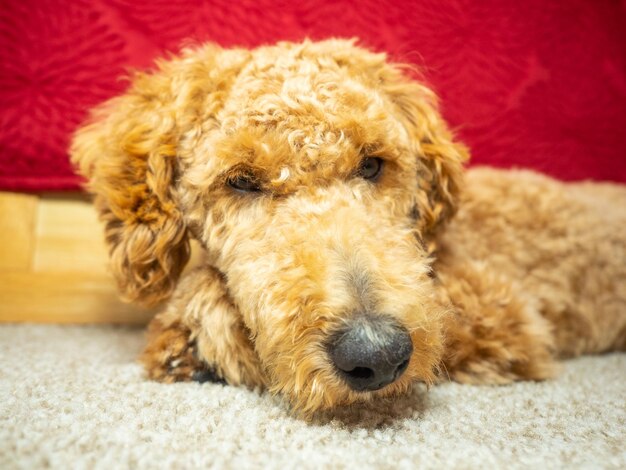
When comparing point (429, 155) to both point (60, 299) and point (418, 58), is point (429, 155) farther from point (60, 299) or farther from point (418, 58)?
point (60, 299)

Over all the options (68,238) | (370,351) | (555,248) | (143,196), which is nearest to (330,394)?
(370,351)

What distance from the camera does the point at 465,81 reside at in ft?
5.65

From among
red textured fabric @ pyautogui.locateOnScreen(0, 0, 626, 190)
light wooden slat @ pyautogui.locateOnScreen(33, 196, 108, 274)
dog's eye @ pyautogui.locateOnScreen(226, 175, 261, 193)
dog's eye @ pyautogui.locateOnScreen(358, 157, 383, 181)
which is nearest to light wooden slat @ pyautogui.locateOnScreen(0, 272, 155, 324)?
light wooden slat @ pyautogui.locateOnScreen(33, 196, 108, 274)

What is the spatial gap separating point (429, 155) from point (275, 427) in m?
0.67

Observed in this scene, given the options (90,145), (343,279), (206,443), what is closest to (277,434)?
(206,443)

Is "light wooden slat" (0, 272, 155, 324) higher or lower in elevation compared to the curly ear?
lower

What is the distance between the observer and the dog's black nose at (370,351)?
30.2 inches

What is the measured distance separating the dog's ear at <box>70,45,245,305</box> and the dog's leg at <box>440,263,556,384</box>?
599 millimetres

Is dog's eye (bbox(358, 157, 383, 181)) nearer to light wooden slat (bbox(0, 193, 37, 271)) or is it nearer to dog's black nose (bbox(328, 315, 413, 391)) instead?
dog's black nose (bbox(328, 315, 413, 391))

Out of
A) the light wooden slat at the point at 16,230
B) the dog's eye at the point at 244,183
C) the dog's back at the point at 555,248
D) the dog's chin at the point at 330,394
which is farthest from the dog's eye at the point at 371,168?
the light wooden slat at the point at 16,230

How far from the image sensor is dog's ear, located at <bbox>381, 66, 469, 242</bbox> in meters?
1.20

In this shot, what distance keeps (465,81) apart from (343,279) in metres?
1.12

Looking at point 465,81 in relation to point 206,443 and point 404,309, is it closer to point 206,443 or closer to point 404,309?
point 404,309

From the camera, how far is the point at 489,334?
1.16 meters
